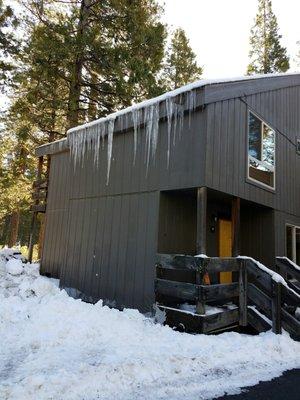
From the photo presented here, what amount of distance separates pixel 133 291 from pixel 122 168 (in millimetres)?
2757

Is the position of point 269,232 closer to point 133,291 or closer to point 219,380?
point 133,291

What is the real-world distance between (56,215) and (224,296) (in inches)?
242

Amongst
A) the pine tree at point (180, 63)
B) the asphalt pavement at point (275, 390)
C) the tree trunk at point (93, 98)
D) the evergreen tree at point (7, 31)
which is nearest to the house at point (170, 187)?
the asphalt pavement at point (275, 390)

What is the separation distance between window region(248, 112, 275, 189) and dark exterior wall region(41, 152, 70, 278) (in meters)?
5.03

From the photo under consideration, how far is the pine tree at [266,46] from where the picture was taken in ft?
73.9

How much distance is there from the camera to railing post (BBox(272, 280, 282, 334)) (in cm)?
600

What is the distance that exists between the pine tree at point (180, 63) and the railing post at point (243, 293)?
623 inches

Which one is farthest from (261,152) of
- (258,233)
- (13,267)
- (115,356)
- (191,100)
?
(13,267)

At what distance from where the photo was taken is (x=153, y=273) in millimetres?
6871

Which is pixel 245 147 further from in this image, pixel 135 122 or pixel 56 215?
pixel 56 215

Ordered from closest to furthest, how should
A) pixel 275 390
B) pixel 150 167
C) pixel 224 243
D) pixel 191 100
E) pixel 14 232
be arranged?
pixel 275 390 < pixel 191 100 < pixel 150 167 < pixel 224 243 < pixel 14 232

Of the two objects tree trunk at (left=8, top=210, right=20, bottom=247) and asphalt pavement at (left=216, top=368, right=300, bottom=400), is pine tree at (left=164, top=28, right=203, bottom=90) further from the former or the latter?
asphalt pavement at (left=216, top=368, right=300, bottom=400)

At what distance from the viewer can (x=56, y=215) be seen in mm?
10609

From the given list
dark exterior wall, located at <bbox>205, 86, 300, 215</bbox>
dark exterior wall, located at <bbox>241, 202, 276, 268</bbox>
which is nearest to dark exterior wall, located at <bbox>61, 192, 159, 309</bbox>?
dark exterior wall, located at <bbox>205, 86, 300, 215</bbox>
